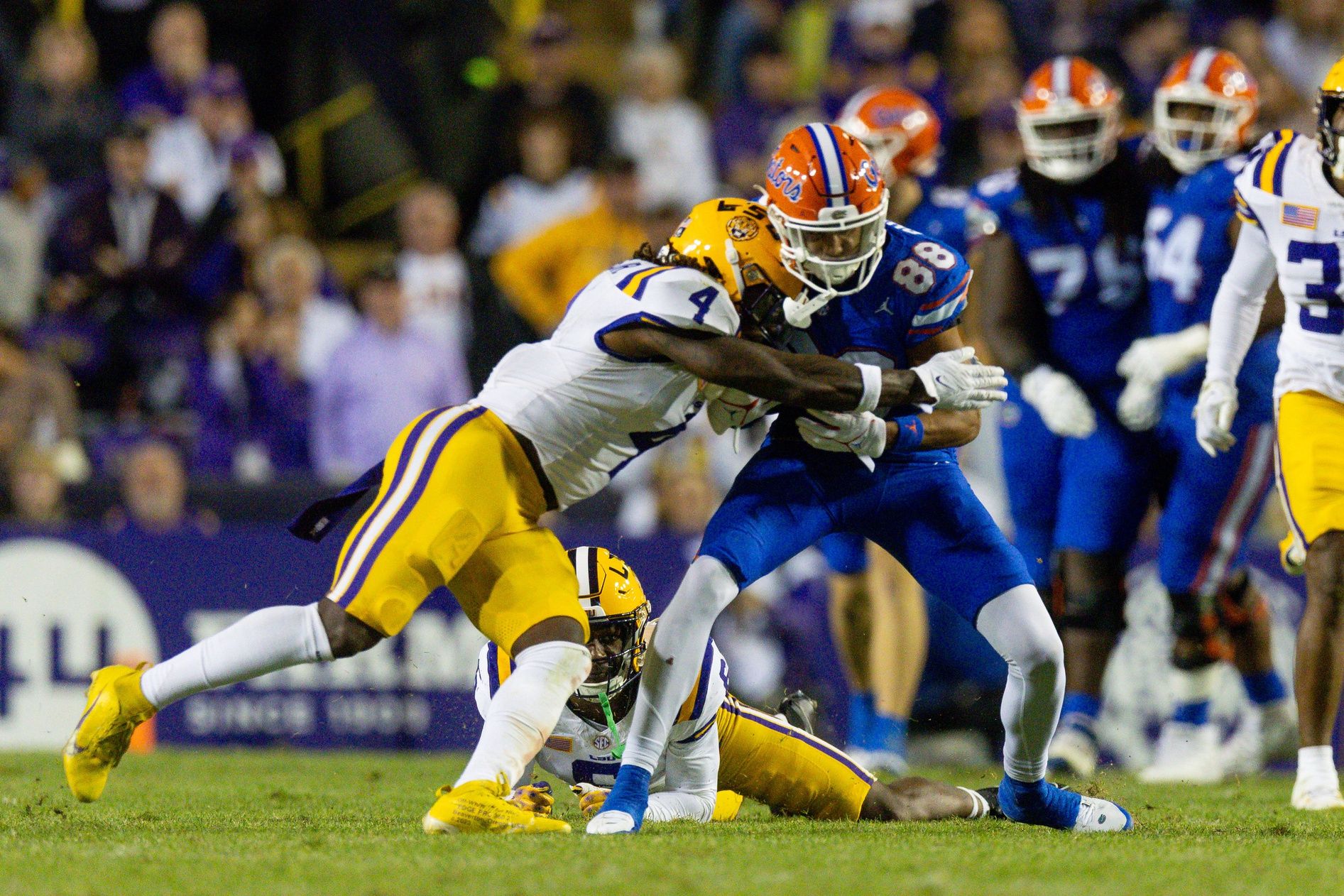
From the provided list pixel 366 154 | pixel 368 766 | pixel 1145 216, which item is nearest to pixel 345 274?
pixel 366 154

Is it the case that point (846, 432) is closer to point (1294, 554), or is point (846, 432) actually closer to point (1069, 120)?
point (1294, 554)

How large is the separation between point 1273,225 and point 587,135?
19.3 ft

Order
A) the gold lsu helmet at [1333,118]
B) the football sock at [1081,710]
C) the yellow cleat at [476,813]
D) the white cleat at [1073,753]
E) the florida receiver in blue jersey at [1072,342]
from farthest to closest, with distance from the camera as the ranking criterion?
the florida receiver in blue jersey at [1072,342], the football sock at [1081,710], the white cleat at [1073,753], the gold lsu helmet at [1333,118], the yellow cleat at [476,813]

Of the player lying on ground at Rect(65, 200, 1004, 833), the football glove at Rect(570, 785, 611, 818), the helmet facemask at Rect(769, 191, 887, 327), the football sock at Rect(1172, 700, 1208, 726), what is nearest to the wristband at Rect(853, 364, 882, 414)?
the player lying on ground at Rect(65, 200, 1004, 833)

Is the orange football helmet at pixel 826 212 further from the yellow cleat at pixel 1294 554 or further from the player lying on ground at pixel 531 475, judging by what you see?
the yellow cleat at pixel 1294 554

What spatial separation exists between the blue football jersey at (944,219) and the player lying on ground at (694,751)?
2400mm

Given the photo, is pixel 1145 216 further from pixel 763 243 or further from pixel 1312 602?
pixel 763 243

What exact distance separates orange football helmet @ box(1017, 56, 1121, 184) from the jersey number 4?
1.46 metres

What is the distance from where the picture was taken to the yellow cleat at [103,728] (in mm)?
4449

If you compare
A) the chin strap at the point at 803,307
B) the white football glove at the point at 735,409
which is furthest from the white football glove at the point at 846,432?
the chin strap at the point at 803,307

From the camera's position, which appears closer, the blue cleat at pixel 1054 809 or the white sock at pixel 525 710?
the white sock at pixel 525 710

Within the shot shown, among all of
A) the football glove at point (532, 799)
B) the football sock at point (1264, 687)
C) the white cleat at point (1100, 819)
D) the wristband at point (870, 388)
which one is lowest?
the football sock at point (1264, 687)

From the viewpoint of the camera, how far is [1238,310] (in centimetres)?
555

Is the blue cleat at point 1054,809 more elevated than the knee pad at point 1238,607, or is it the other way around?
the blue cleat at point 1054,809
